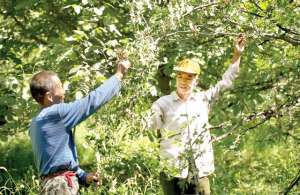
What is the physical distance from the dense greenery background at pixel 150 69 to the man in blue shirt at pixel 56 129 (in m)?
0.23

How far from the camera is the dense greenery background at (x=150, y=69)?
13.5ft

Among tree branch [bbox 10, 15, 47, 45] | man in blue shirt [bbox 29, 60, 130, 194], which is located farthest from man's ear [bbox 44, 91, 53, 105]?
tree branch [bbox 10, 15, 47, 45]

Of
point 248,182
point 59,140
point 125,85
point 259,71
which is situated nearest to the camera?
point 59,140

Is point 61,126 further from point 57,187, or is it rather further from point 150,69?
point 150,69

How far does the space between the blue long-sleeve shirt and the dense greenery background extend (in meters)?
0.23

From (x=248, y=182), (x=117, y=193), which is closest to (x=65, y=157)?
(x=117, y=193)

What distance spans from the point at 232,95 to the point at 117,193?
11.2 ft

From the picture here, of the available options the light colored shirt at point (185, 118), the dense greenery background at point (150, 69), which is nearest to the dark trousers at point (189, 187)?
the light colored shirt at point (185, 118)

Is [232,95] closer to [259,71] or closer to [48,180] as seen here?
[259,71]

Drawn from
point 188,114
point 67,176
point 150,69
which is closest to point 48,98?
point 67,176

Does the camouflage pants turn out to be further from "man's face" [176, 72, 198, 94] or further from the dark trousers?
"man's face" [176, 72, 198, 94]

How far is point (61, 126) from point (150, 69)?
2.75 feet

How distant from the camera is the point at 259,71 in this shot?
621 centimetres

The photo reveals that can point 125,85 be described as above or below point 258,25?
below
